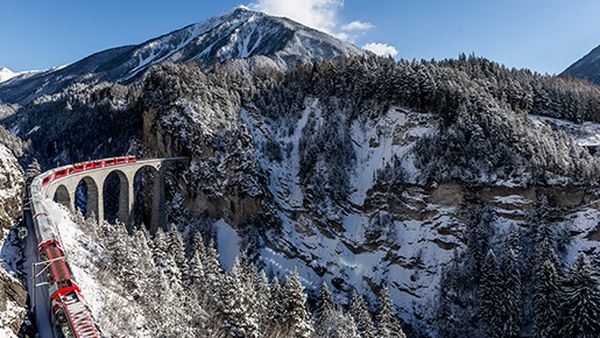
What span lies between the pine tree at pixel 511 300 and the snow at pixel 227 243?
3332 centimetres

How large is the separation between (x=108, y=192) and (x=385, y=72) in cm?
6463

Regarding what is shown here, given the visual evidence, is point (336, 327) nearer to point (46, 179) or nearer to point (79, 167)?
point (46, 179)

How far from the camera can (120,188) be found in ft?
181

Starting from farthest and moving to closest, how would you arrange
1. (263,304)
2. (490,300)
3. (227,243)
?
(227,243)
(490,300)
(263,304)

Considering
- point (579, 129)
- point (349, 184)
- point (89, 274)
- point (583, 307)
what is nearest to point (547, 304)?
point (583, 307)

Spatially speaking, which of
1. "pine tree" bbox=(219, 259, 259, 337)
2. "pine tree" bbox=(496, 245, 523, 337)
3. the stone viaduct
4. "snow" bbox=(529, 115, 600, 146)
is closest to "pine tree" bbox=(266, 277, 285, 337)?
"pine tree" bbox=(219, 259, 259, 337)

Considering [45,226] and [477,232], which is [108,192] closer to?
[45,226]

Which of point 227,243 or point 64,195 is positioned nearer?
point 64,195

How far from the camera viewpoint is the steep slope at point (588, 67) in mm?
154688

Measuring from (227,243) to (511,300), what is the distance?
3740 centimetres

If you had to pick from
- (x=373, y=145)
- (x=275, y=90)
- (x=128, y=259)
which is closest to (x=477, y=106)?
(x=373, y=145)

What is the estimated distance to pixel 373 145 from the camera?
63.0m

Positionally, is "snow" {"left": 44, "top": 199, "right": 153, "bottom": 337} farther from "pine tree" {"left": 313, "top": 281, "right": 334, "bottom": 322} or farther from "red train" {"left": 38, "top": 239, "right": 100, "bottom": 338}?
"pine tree" {"left": 313, "top": 281, "right": 334, "bottom": 322}

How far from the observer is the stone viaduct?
44.0 m
